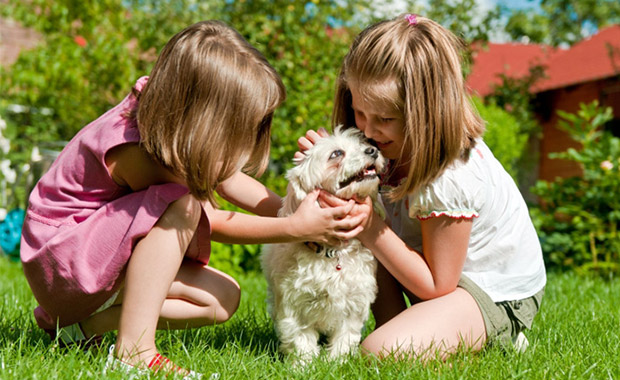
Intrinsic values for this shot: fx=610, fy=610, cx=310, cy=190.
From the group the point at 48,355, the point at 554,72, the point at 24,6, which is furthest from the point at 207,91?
the point at 554,72

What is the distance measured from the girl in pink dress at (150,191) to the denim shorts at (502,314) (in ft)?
2.01

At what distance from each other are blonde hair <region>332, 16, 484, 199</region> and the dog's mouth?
0.13 m

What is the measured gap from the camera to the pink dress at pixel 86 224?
2.25 m

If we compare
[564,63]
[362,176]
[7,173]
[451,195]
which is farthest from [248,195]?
[564,63]

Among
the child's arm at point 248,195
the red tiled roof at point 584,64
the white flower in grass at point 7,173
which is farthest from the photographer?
the red tiled roof at point 584,64

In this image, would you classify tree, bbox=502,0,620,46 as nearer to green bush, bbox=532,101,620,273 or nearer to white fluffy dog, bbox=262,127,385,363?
green bush, bbox=532,101,620,273

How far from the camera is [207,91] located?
2.25 m

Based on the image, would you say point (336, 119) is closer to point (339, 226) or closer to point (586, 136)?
point (339, 226)

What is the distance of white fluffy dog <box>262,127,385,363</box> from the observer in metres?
2.55

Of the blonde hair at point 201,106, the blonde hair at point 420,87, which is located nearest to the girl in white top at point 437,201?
the blonde hair at point 420,87

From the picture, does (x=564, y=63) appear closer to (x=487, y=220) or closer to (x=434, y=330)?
(x=487, y=220)

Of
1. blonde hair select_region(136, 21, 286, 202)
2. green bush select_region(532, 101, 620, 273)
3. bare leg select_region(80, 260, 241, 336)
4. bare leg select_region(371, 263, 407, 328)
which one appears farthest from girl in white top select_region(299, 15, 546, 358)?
green bush select_region(532, 101, 620, 273)

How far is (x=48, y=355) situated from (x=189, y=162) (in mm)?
872

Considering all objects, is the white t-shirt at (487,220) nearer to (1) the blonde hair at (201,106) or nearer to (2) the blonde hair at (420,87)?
(2) the blonde hair at (420,87)
